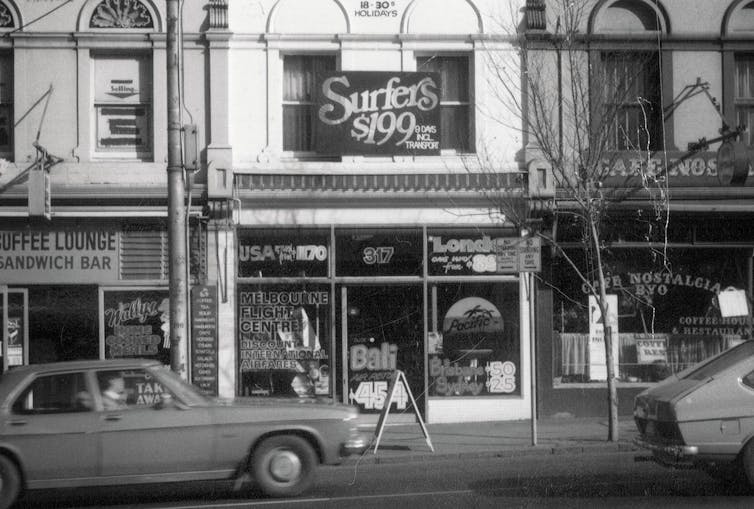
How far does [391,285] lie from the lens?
17.6m

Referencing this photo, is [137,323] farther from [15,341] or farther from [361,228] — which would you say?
[361,228]

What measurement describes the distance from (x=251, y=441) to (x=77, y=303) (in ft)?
25.4

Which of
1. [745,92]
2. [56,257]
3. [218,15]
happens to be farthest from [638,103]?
[56,257]

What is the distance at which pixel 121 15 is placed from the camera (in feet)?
58.1

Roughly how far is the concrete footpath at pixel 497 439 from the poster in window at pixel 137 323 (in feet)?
13.0

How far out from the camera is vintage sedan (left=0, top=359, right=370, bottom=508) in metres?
10.2

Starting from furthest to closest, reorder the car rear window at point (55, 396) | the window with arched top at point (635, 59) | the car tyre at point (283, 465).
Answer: the window with arched top at point (635, 59) < the car tyre at point (283, 465) < the car rear window at point (55, 396)

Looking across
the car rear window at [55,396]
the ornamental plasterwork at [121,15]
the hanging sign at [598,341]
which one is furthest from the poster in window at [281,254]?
the car rear window at [55,396]

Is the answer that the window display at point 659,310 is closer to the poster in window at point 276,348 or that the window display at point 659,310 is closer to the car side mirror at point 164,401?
the poster in window at point 276,348

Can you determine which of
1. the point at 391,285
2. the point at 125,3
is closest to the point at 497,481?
the point at 391,285

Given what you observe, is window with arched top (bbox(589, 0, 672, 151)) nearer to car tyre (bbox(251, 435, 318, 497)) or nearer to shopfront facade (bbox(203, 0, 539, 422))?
shopfront facade (bbox(203, 0, 539, 422))

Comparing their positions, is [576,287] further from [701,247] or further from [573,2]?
[573,2]

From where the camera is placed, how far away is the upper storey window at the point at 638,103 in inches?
703

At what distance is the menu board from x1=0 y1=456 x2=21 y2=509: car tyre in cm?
711
